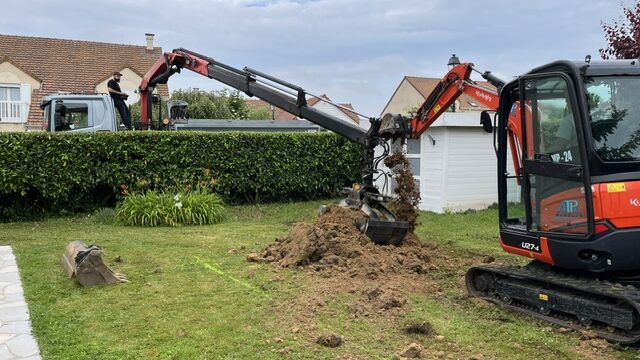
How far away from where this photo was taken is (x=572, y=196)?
528cm

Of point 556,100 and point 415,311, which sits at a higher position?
point 556,100

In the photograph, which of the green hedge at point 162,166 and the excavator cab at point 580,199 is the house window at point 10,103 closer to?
the green hedge at point 162,166

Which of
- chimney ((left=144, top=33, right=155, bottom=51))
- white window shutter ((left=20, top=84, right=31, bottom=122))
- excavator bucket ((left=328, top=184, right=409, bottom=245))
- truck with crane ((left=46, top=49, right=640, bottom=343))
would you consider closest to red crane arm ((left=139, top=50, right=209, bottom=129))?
excavator bucket ((left=328, top=184, right=409, bottom=245))

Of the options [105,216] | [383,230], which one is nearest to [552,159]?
[383,230]

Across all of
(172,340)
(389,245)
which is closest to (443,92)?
(389,245)

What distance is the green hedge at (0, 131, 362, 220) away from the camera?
11.9 meters

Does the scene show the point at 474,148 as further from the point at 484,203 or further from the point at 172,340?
the point at 172,340

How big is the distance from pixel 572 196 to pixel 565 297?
0.94 metres

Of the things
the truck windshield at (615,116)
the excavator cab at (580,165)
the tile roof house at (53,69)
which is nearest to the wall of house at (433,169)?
the excavator cab at (580,165)

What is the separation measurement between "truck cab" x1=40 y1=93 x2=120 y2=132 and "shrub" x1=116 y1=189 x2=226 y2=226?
2001mm

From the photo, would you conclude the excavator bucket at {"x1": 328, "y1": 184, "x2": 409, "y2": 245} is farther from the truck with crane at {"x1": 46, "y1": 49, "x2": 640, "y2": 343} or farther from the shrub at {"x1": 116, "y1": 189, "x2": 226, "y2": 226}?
the shrub at {"x1": 116, "y1": 189, "x2": 226, "y2": 226}

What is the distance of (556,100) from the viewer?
5.48 metres

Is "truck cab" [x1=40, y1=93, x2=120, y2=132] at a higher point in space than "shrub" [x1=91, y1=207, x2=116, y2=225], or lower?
higher

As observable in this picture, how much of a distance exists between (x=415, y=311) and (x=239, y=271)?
2577 mm
